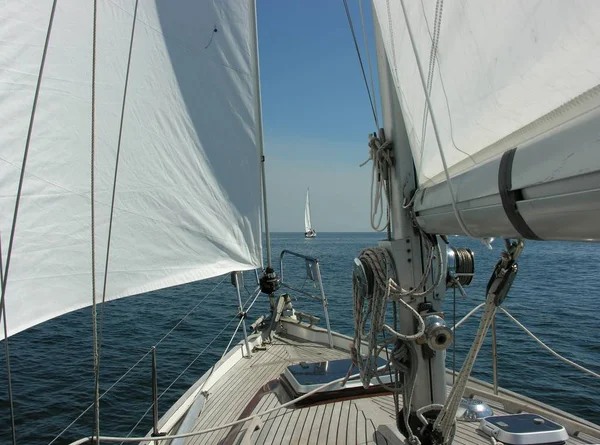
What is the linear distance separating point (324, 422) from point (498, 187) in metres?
3.29

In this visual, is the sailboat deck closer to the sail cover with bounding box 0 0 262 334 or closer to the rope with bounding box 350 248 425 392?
the rope with bounding box 350 248 425 392

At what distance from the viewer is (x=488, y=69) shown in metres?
1.66

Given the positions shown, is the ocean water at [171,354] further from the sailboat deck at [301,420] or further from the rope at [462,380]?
the rope at [462,380]

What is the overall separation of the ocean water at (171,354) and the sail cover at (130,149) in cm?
236

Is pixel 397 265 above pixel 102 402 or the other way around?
above

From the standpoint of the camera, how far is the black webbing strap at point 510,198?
1.43 m

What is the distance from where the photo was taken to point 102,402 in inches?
365

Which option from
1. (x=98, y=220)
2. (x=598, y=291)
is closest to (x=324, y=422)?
(x=98, y=220)

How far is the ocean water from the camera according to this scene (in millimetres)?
8789

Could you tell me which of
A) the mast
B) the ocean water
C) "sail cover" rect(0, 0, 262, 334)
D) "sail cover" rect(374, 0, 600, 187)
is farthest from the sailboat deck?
"sail cover" rect(374, 0, 600, 187)

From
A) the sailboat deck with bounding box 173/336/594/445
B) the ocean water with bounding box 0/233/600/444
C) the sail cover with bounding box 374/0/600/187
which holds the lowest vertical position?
the ocean water with bounding box 0/233/600/444

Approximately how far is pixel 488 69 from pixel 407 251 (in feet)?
4.55

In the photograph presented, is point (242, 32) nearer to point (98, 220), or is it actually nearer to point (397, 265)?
point (98, 220)

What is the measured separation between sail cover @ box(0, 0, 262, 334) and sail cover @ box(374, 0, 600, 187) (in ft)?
6.61
